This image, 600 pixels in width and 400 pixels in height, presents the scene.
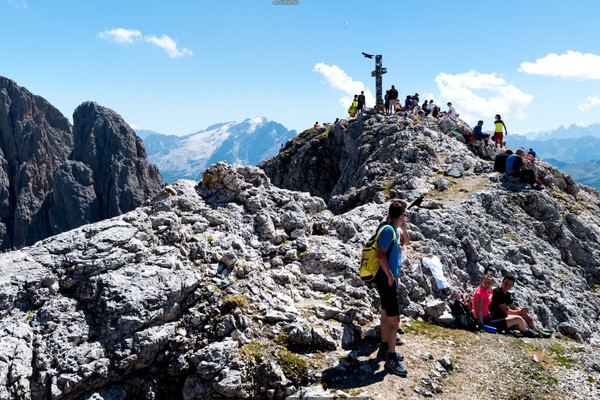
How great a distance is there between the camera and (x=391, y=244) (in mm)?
11508

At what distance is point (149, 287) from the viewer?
12.4m

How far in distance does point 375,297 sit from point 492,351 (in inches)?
162

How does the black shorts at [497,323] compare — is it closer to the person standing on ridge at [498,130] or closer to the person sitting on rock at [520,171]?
the person sitting on rock at [520,171]

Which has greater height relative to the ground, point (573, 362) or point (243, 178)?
point (243, 178)

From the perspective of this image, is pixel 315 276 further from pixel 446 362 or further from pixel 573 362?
pixel 573 362

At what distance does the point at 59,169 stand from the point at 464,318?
143052 millimetres

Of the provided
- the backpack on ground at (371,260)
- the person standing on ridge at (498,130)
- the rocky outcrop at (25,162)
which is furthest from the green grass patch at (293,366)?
the rocky outcrop at (25,162)

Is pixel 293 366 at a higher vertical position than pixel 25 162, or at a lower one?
lower

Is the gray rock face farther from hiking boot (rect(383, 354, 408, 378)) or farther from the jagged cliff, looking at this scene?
hiking boot (rect(383, 354, 408, 378))

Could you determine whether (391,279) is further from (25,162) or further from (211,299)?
(25,162)

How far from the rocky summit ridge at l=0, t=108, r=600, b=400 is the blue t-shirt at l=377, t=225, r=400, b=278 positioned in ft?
9.24

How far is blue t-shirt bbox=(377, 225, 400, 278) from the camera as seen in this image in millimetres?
11359

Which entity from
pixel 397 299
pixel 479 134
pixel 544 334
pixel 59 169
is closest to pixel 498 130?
pixel 479 134

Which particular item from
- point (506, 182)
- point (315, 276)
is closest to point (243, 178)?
point (315, 276)
